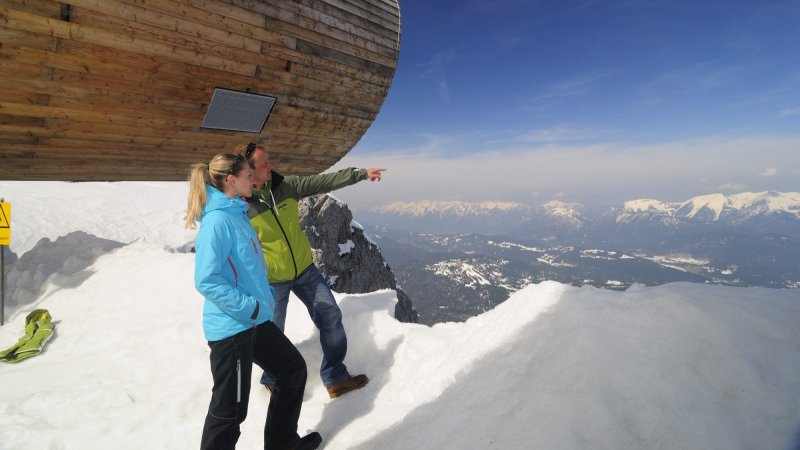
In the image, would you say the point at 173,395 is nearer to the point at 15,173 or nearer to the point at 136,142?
the point at 136,142

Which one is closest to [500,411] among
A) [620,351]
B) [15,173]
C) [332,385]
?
[620,351]

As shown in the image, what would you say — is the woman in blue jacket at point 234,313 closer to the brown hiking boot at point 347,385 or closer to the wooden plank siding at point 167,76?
the brown hiking boot at point 347,385

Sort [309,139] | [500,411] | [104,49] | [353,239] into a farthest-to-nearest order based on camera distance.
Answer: [353,239], [309,139], [104,49], [500,411]

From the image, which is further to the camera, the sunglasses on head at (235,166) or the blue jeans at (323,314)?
the blue jeans at (323,314)

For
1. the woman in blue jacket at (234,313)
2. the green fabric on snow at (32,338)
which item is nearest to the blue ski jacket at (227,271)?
the woman in blue jacket at (234,313)

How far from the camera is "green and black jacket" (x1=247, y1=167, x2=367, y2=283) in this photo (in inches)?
158

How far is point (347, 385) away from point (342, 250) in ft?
51.1

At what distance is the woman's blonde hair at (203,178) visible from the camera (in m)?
2.98

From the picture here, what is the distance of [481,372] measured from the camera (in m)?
3.57

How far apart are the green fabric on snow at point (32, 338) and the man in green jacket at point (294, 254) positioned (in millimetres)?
4495

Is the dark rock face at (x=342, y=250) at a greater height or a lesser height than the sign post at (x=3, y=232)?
lesser

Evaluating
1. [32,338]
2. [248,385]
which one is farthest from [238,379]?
[32,338]

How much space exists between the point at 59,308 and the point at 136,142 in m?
4.05

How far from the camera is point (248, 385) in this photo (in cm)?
304
